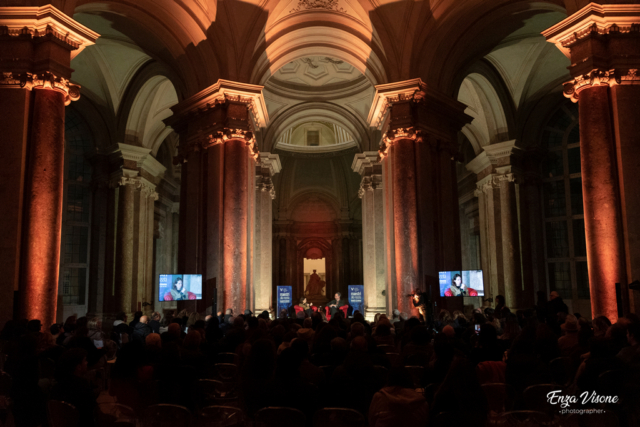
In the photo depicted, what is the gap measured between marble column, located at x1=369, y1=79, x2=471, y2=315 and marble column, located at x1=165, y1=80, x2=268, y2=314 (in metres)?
4.33

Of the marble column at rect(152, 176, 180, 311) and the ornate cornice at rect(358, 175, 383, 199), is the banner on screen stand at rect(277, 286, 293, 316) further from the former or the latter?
the marble column at rect(152, 176, 180, 311)

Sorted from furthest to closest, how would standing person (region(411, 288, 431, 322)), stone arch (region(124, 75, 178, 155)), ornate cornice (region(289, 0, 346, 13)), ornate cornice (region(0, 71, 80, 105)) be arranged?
stone arch (region(124, 75, 178, 155))
ornate cornice (region(289, 0, 346, 13))
standing person (region(411, 288, 431, 322))
ornate cornice (region(0, 71, 80, 105))

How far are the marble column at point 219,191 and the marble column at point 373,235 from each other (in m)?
7.06

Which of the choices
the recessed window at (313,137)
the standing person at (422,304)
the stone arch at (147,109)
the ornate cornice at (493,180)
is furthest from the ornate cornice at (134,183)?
the ornate cornice at (493,180)

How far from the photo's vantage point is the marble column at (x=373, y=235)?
22.1 metres

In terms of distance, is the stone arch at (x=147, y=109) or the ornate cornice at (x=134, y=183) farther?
the ornate cornice at (x=134, y=183)

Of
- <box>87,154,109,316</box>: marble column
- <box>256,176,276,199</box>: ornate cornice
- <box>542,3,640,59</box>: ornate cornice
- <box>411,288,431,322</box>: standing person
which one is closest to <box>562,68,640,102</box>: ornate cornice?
<box>542,3,640,59</box>: ornate cornice

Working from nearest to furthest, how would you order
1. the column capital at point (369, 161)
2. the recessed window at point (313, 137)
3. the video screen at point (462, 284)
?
1. the video screen at point (462, 284)
2. the column capital at point (369, 161)
3. the recessed window at point (313, 137)

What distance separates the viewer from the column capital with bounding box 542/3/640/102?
1186 cm

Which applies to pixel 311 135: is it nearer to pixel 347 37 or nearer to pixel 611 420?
pixel 347 37

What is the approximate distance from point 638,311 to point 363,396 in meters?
8.77

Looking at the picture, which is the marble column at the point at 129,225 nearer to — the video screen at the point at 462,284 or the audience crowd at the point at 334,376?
the video screen at the point at 462,284

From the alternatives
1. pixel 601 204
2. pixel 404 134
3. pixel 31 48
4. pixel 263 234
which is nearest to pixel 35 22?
pixel 31 48

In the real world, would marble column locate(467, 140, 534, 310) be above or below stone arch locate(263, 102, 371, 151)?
below
